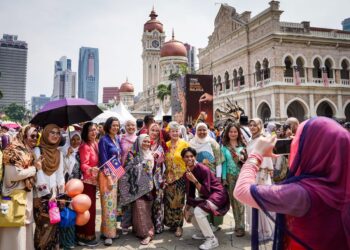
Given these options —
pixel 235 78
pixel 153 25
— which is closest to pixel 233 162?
pixel 235 78

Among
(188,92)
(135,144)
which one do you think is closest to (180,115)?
(188,92)

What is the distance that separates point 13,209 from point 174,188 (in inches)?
83.7

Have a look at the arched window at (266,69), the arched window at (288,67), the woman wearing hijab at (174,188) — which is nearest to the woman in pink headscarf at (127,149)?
the woman wearing hijab at (174,188)

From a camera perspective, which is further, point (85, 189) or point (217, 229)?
point (217, 229)

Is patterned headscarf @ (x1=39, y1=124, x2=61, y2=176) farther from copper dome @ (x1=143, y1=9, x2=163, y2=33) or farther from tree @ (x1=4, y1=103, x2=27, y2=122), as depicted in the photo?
tree @ (x1=4, y1=103, x2=27, y2=122)

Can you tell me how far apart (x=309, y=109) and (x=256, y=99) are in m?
3.46

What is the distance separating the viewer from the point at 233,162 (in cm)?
409

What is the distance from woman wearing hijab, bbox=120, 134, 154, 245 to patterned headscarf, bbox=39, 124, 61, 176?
3.55ft

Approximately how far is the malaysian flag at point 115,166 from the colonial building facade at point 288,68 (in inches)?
601

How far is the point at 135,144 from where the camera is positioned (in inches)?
157

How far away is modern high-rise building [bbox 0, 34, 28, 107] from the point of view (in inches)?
4599

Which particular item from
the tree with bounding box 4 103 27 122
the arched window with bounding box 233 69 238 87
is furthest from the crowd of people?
the tree with bounding box 4 103 27 122

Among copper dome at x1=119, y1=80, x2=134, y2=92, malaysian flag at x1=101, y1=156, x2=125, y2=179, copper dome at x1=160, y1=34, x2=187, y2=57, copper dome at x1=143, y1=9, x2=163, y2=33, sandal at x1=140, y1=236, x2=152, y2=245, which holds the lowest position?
sandal at x1=140, y1=236, x2=152, y2=245

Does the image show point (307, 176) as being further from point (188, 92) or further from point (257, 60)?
point (257, 60)
